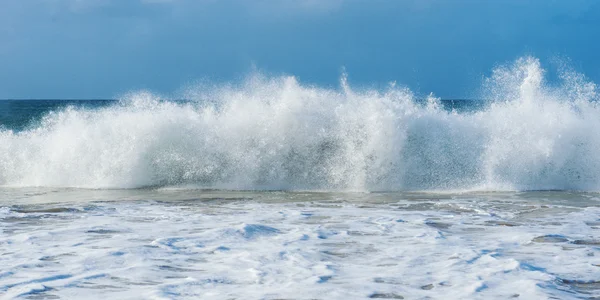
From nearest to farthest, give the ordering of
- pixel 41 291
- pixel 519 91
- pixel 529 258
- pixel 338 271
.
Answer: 1. pixel 41 291
2. pixel 338 271
3. pixel 529 258
4. pixel 519 91

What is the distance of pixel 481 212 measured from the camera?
9141 millimetres

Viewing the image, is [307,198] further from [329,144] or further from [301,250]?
[301,250]

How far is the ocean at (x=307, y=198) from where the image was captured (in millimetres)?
5426

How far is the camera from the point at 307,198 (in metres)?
10.9

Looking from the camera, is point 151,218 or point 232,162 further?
point 232,162

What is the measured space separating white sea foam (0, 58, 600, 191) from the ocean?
0.04m

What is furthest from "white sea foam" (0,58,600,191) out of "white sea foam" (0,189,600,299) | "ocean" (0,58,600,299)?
"white sea foam" (0,189,600,299)

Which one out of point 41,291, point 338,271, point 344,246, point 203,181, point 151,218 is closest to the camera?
point 41,291

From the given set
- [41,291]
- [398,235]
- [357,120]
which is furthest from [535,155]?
[41,291]

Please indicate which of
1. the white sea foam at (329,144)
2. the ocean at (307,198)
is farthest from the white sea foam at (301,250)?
the white sea foam at (329,144)

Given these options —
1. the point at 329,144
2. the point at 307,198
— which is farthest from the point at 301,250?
the point at 329,144

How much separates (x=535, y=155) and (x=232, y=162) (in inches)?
231

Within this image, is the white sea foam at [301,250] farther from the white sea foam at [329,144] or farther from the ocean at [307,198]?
the white sea foam at [329,144]

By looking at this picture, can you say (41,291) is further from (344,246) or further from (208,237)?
(344,246)
